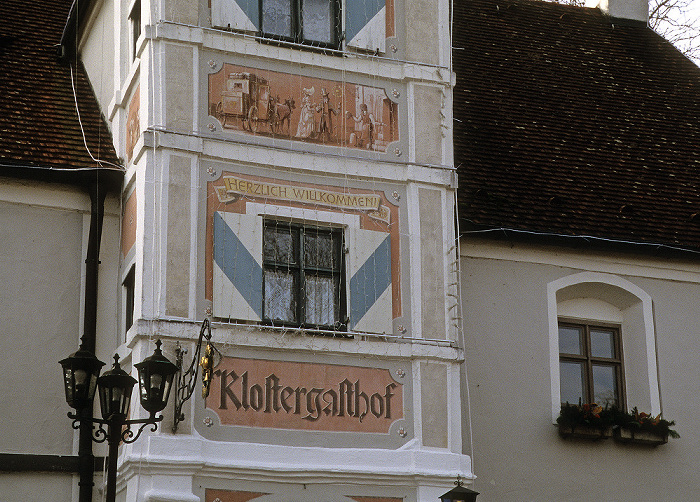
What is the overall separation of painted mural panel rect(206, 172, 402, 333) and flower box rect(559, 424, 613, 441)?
8.71ft

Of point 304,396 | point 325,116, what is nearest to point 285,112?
point 325,116

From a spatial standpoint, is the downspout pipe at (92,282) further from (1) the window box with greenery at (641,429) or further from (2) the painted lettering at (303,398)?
(1) the window box with greenery at (641,429)

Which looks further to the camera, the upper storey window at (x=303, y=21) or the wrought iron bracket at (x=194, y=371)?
A: the upper storey window at (x=303, y=21)

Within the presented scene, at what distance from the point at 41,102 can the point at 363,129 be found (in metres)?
4.03

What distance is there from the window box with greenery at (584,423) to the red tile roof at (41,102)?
19.3ft

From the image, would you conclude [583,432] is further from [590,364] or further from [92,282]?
[92,282]

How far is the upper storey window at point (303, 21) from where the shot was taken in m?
13.9

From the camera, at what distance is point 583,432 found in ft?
47.6

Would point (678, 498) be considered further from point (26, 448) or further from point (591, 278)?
point (26, 448)

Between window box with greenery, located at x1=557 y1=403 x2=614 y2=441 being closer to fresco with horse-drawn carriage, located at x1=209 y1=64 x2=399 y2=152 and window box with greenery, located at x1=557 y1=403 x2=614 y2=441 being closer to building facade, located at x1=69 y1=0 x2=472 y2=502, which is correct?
building facade, located at x1=69 y1=0 x2=472 y2=502

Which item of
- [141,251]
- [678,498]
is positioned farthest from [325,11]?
[678,498]

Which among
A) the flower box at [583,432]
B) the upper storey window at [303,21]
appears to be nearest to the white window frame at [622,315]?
the flower box at [583,432]

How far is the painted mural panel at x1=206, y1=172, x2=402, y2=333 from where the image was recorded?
12.9 metres

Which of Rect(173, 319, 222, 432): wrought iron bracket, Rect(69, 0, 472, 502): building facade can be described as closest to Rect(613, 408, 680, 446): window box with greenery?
Rect(69, 0, 472, 502): building facade
